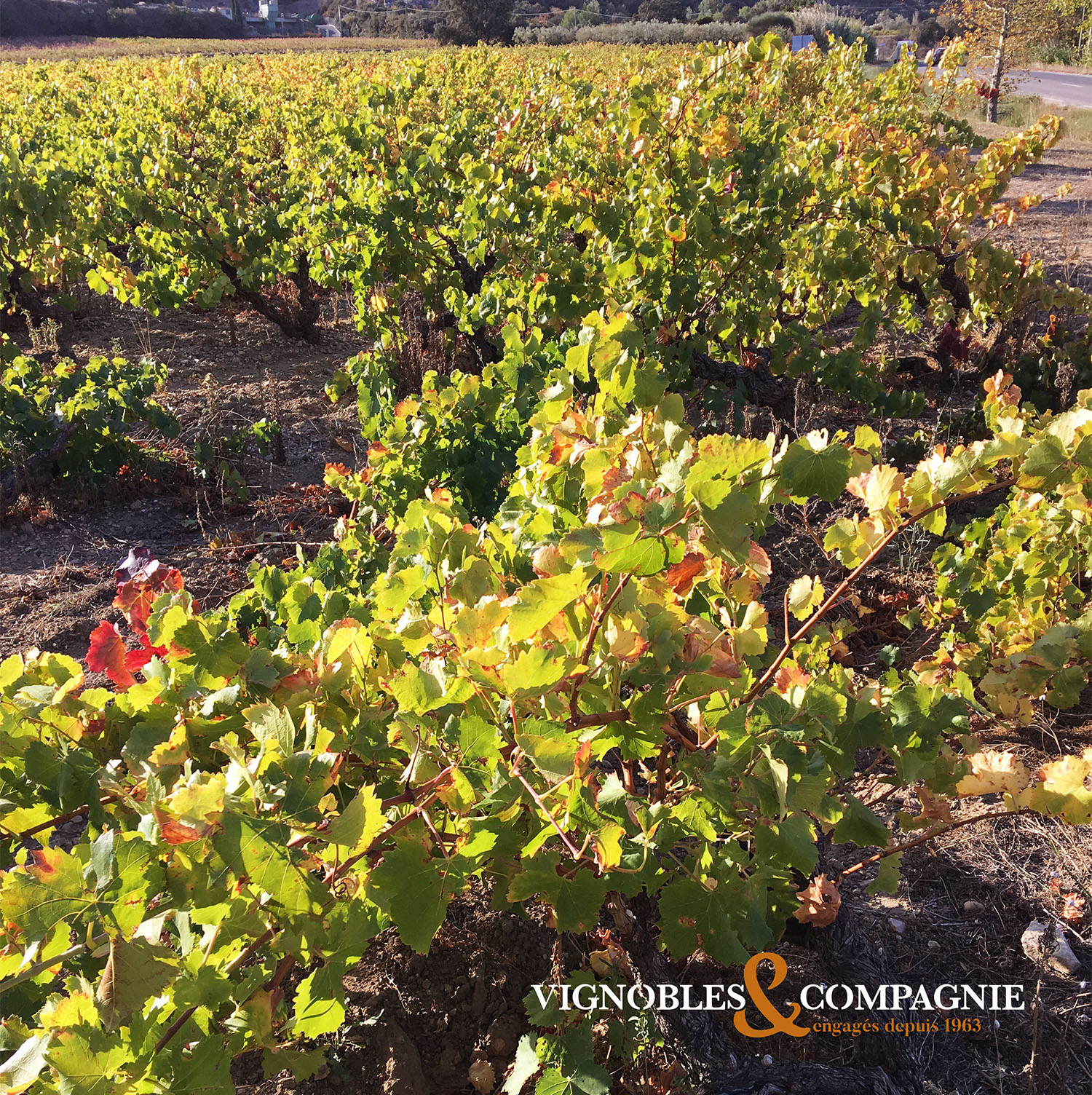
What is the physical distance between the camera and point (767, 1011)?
1.63 m

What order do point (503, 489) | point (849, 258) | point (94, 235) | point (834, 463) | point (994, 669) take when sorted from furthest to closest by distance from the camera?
point (94, 235) → point (849, 258) → point (503, 489) → point (994, 669) → point (834, 463)

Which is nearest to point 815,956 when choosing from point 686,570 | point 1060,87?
point 686,570

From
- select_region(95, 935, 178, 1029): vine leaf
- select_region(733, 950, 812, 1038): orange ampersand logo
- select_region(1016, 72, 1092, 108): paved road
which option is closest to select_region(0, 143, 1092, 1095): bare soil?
select_region(733, 950, 812, 1038): orange ampersand logo

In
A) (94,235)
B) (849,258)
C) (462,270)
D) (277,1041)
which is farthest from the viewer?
(94,235)

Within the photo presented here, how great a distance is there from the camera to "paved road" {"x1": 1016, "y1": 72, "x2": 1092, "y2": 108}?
19641 mm

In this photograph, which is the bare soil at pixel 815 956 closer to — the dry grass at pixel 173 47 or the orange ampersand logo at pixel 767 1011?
the orange ampersand logo at pixel 767 1011

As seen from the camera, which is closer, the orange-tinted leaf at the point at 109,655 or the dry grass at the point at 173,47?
the orange-tinted leaf at the point at 109,655

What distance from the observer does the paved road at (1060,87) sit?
1964 centimetres

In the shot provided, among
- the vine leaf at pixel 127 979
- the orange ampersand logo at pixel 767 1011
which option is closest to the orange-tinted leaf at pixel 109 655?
the vine leaf at pixel 127 979

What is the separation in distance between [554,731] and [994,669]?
1.32m

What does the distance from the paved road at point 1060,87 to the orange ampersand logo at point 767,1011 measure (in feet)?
71.2

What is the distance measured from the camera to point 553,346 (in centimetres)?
296

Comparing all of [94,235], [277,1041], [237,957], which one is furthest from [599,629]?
[94,235]

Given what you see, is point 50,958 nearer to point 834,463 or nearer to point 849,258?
point 834,463
